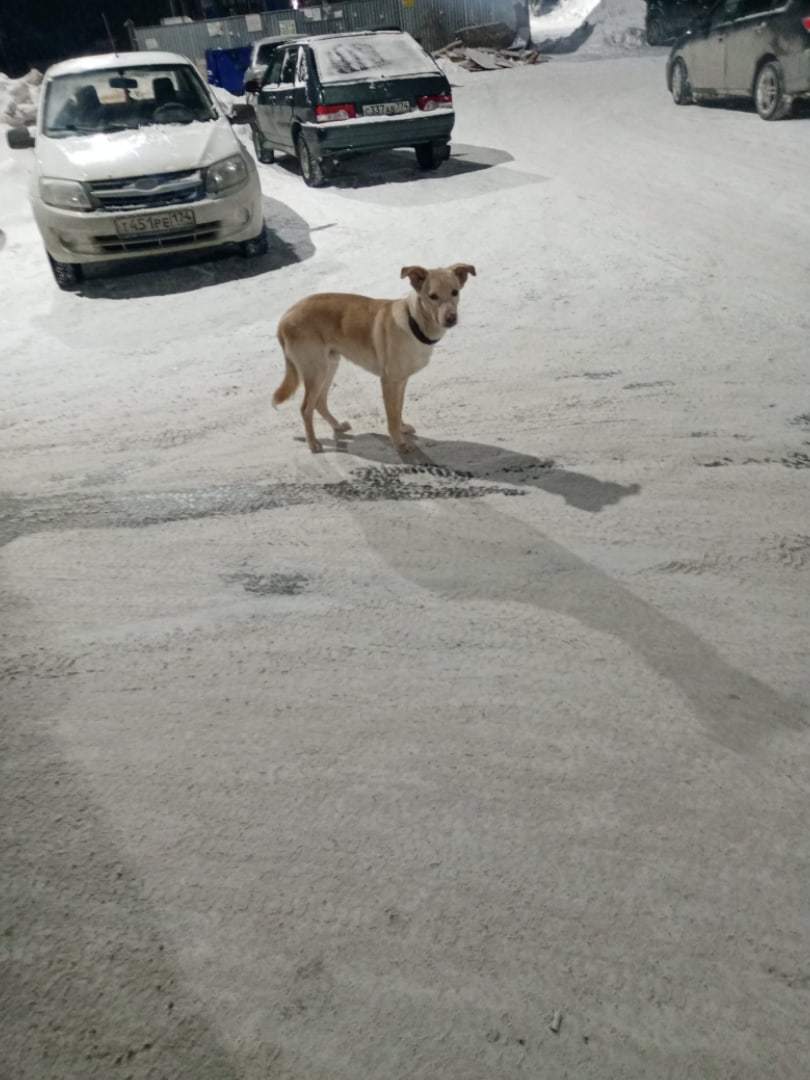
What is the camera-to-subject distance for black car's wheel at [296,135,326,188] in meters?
10.3

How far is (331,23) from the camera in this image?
24.9m

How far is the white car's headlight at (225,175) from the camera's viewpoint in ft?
23.9

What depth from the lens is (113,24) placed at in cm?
3241

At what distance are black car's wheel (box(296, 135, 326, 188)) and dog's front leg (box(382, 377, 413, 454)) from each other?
7.42m

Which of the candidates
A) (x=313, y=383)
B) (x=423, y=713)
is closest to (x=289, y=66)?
(x=313, y=383)

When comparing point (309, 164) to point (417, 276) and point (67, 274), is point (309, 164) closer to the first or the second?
point (67, 274)

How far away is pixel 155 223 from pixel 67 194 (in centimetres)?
79

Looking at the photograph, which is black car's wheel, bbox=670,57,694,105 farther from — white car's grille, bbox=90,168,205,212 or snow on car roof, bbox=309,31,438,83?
white car's grille, bbox=90,168,205,212

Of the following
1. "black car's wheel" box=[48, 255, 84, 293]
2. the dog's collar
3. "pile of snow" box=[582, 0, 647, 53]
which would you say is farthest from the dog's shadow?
"pile of snow" box=[582, 0, 647, 53]

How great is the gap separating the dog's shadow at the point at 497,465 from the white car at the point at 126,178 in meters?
3.92

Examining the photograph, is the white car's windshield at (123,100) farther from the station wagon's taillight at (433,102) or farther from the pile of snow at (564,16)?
the pile of snow at (564,16)

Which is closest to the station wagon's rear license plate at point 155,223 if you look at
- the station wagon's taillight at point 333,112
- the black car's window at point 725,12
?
the station wagon's taillight at point 333,112

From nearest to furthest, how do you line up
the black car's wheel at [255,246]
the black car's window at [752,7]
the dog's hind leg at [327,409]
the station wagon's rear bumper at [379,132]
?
1. the dog's hind leg at [327,409]
2. the black car's wheel at [255,246]
3. the station wagon's rear bumper at [379,132]
4. the black car's window at [752,7]

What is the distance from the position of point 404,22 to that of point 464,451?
27433 mm
